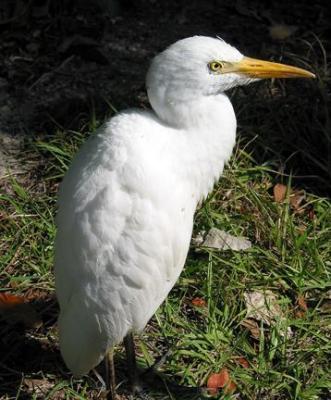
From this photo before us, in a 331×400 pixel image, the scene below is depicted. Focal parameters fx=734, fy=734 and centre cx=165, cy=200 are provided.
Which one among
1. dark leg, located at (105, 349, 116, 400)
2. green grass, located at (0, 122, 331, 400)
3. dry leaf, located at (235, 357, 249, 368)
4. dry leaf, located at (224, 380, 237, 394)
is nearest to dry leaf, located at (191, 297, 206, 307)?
green grass, located at (0, 122, 331, 400)

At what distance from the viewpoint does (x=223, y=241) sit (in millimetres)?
3750

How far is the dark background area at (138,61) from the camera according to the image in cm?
422

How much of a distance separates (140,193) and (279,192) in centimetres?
154

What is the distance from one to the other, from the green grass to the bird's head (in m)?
1.14

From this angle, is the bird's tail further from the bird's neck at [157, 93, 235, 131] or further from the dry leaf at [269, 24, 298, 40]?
the dry leaf at [269, 24, 298, 40]

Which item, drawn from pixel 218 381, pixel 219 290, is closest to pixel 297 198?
pixel 219 290

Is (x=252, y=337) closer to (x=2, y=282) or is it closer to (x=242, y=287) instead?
(x=242, y=287)

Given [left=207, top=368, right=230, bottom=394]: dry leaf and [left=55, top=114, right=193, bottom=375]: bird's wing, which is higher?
[left=55, top=114, right=193, bottom=375]: bird's wing

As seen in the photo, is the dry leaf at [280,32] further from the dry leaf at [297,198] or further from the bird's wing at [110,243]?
the bird's wing at [110,243]

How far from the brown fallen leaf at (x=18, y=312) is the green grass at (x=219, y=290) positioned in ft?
0.14

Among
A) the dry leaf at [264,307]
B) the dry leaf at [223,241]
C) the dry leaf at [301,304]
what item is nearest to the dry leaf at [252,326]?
the dry leaf at [264,307]

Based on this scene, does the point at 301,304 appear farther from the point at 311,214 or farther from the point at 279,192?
the point at 279,192

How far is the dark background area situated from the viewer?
422 cm

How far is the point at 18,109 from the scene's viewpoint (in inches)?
172
